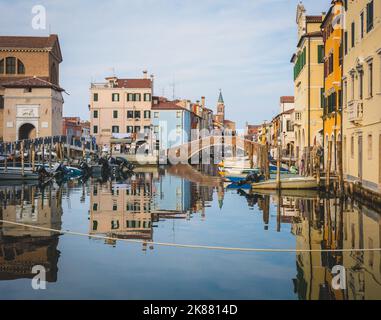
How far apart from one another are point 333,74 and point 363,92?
340 inches

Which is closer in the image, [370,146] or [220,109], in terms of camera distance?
[370,146]

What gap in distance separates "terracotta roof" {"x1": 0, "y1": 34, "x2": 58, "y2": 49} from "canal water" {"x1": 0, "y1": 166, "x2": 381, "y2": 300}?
34466 mm

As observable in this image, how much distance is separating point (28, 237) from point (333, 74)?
2277 cm

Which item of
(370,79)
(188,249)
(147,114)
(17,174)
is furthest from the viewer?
(147,114)

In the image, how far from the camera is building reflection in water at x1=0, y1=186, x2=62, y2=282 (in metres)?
10.7

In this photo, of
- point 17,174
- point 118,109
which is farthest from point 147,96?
point 17,174

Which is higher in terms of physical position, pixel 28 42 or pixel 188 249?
pixel 28 42

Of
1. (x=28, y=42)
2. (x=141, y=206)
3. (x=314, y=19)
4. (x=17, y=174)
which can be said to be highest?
(x=28, y=42)

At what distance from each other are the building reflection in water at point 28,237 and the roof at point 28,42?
32.3 m

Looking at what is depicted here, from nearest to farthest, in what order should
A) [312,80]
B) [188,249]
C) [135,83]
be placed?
1. [188,249]
2. [312,80]
3. [135,83]

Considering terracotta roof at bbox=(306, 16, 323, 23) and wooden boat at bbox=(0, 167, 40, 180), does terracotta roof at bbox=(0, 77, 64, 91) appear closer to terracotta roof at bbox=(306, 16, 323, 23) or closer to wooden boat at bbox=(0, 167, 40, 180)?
wooden boat at bbox=(0, 167, 40, 180)

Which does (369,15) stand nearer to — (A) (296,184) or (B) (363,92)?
(B) (363,92)

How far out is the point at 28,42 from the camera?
179ft

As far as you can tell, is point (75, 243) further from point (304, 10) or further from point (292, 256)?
point (304, 10)
